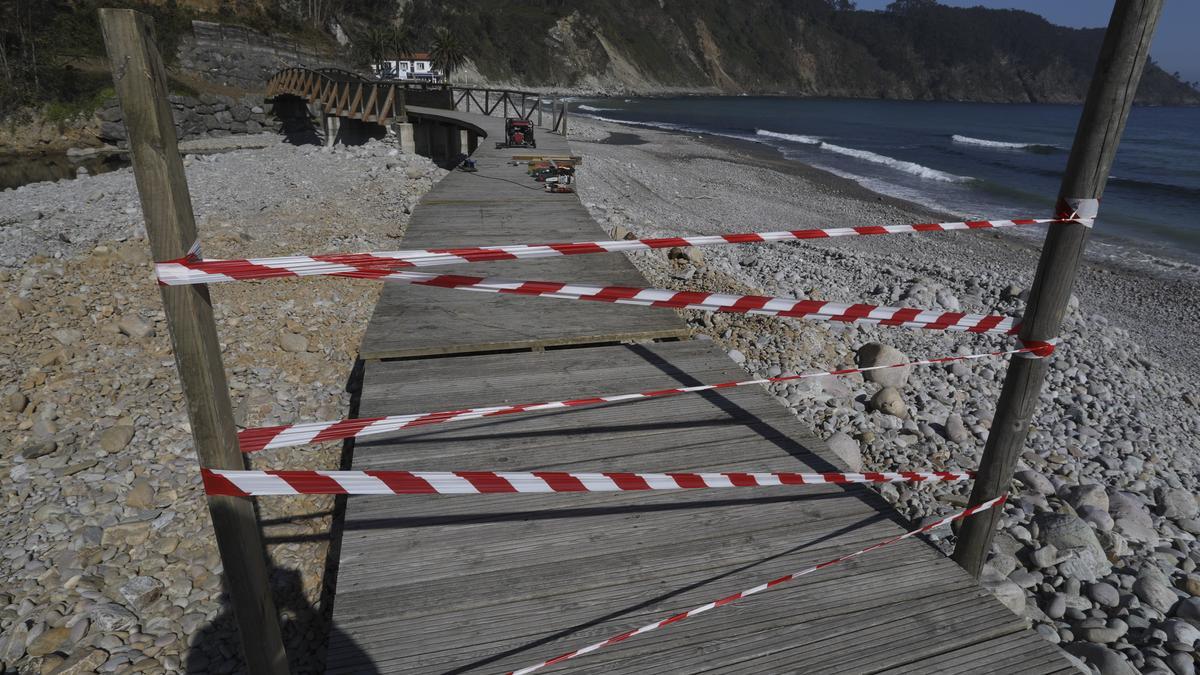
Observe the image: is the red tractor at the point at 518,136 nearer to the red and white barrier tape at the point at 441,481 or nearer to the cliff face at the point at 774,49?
the red and white barrier tape at the point at 441,481

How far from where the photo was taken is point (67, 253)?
718 centimetres

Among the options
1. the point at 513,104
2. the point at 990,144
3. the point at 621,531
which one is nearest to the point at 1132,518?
the point at 621,531

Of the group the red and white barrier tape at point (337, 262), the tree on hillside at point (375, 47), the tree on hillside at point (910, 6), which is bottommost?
the red and white barrier tape at point (337, 262)

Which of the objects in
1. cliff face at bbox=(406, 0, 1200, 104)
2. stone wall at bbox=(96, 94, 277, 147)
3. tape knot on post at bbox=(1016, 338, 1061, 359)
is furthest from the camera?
cliff face at bbox=(406, 0, 1200, 104)

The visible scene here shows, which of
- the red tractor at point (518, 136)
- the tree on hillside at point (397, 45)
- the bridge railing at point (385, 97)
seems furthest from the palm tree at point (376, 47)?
the red tractor at point (518, 136)

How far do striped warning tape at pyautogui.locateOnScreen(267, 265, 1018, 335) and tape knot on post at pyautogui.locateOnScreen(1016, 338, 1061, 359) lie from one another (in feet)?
0.25

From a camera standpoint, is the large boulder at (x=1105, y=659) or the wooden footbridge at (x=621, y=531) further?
the large boulder at (x=1105, y=659)

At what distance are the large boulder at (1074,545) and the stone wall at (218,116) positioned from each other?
33.5 m

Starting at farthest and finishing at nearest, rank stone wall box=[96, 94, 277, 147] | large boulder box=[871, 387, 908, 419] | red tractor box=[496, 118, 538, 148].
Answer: stone wall box=[96, 94, 277, 147] < red tractor box=[496, 118, 538, 148] < large boulder box=[871, 387, 908, 419]

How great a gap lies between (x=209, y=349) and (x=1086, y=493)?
5.42 m

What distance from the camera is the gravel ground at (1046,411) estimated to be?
3387mm

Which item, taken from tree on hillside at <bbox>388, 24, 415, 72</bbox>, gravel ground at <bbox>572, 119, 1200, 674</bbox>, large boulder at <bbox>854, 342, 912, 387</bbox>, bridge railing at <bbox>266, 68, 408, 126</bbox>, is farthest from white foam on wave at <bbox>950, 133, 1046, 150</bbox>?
large boulder at <bbox>854, 342, 912, 387</bbox>

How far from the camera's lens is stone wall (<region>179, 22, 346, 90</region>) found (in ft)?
114

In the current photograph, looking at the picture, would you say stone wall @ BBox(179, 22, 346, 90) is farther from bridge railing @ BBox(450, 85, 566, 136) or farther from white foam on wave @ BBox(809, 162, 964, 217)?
white foam on wave @ BBox(809, 162, 964, 217)
